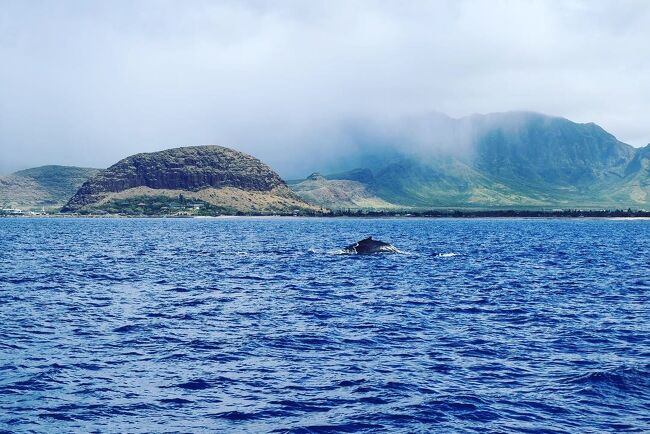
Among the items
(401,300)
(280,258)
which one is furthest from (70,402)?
(280,258)

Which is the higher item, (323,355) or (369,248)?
(369,248)

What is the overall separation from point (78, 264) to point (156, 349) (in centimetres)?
6227

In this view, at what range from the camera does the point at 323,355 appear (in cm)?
3591

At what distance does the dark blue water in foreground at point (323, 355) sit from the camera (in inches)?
1022

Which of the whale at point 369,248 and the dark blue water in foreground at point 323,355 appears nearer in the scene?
the dark blue water in foreground at point 323,355

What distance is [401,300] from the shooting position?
188ft

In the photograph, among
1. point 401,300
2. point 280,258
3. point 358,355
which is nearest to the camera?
point 358,355

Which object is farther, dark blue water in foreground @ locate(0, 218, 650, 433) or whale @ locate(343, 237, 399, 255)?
whale @ locate(343, 237, 399, 255)

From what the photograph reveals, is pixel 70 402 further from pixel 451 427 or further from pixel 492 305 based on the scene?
pixel 492 305

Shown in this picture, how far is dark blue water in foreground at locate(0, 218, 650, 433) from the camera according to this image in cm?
2597

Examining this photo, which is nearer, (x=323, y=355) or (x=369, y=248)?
(x=323, y=355)

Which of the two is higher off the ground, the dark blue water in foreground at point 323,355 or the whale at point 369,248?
the whale at point 369,248

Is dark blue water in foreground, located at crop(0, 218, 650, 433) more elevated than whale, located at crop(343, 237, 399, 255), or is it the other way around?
whale, located at crop(343, 237, 399, 255)

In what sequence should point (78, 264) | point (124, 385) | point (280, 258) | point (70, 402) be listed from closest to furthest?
point (70, 402) → point (124, 385) → point (78, 264) → point (280, 258)
